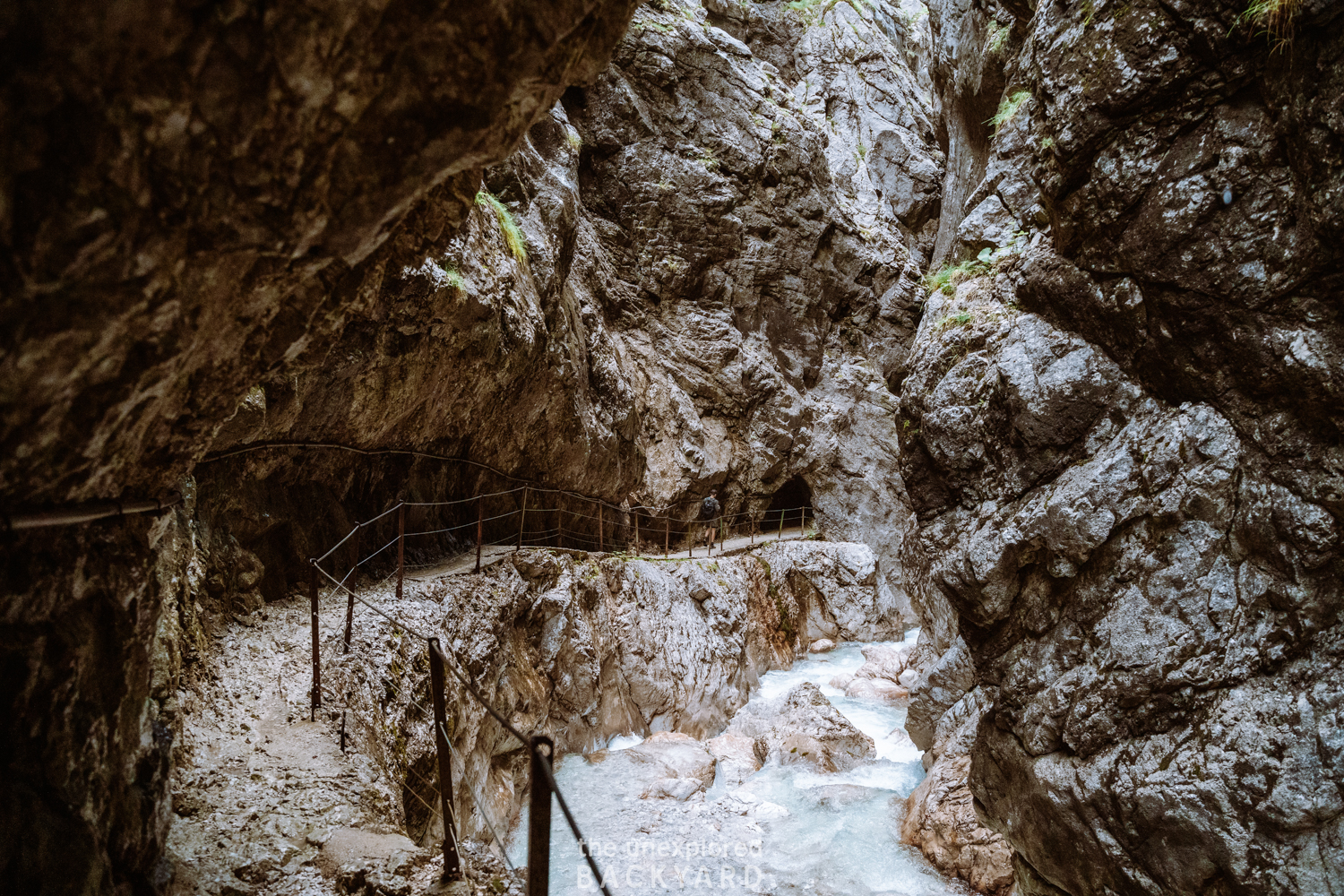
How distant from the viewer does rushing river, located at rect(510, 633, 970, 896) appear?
19.9 ft

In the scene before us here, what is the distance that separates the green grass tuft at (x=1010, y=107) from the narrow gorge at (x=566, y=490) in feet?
0.36

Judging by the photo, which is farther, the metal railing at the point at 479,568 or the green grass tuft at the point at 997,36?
the green grass tuft at the point at 997,36

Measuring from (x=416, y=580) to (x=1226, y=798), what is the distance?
666 centimetres

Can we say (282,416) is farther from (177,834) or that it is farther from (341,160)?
(341,160)

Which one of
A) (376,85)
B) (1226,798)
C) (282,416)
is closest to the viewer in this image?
(376,85)

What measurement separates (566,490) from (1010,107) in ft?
26.6

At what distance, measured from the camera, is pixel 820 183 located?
1697 centimetres

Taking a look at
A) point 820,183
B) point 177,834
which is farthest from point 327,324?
point 820,183

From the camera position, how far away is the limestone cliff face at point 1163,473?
12.8ft

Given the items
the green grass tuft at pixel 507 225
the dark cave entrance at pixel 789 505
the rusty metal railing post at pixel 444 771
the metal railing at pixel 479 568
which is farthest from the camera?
the dark cave entrance at pixel 789 505

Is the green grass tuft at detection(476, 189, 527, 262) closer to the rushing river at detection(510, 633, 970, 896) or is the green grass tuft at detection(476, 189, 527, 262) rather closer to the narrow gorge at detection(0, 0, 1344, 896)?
the narrow gorge at detection(0, 0, 1344, 896)

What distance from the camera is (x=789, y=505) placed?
17859 mm

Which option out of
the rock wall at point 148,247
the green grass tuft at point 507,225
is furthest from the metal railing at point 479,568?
the green grass tuft at point 507,225

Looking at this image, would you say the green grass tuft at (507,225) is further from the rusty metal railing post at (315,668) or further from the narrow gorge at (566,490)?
the rusty metal railing post at (315,668)
